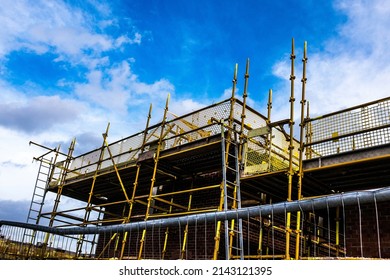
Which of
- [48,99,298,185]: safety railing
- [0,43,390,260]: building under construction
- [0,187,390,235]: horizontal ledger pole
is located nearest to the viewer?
[0,187,390,235]: horizontal ledger pole

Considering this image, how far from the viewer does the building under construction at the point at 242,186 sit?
8.15 m

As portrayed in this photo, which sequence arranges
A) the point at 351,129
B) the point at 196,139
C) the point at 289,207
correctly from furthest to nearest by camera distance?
the point at 196,139 → the point at 351,129 → the point at 289,207

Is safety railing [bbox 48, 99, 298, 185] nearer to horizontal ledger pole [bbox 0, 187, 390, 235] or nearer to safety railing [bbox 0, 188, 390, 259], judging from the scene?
safety railing [bbox 0, 188, 390, 259]

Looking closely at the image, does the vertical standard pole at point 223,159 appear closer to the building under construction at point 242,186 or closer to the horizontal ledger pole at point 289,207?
the building under construction at point 242,186

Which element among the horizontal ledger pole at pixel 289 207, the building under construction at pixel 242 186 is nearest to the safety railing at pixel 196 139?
the building under construction at pixel 242 186

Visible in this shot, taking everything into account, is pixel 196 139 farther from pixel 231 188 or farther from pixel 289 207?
Answer: pixel 289 207

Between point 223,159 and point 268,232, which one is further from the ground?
point 223,159

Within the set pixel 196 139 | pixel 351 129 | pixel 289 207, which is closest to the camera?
pixel 289 207

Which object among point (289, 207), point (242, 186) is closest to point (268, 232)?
point (242, 186)

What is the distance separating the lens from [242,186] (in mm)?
11133

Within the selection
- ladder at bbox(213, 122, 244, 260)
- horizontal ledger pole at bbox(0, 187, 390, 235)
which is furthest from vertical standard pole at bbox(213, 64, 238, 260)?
horizontal ledger pole at bbox(0, 187, 390, 235)

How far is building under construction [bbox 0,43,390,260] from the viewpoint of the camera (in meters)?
8.15

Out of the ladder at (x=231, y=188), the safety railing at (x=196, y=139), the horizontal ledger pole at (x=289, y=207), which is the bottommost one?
the horizontal ledger pole at (x=289, y=207)

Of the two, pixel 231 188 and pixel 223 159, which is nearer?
pixel 223 159
